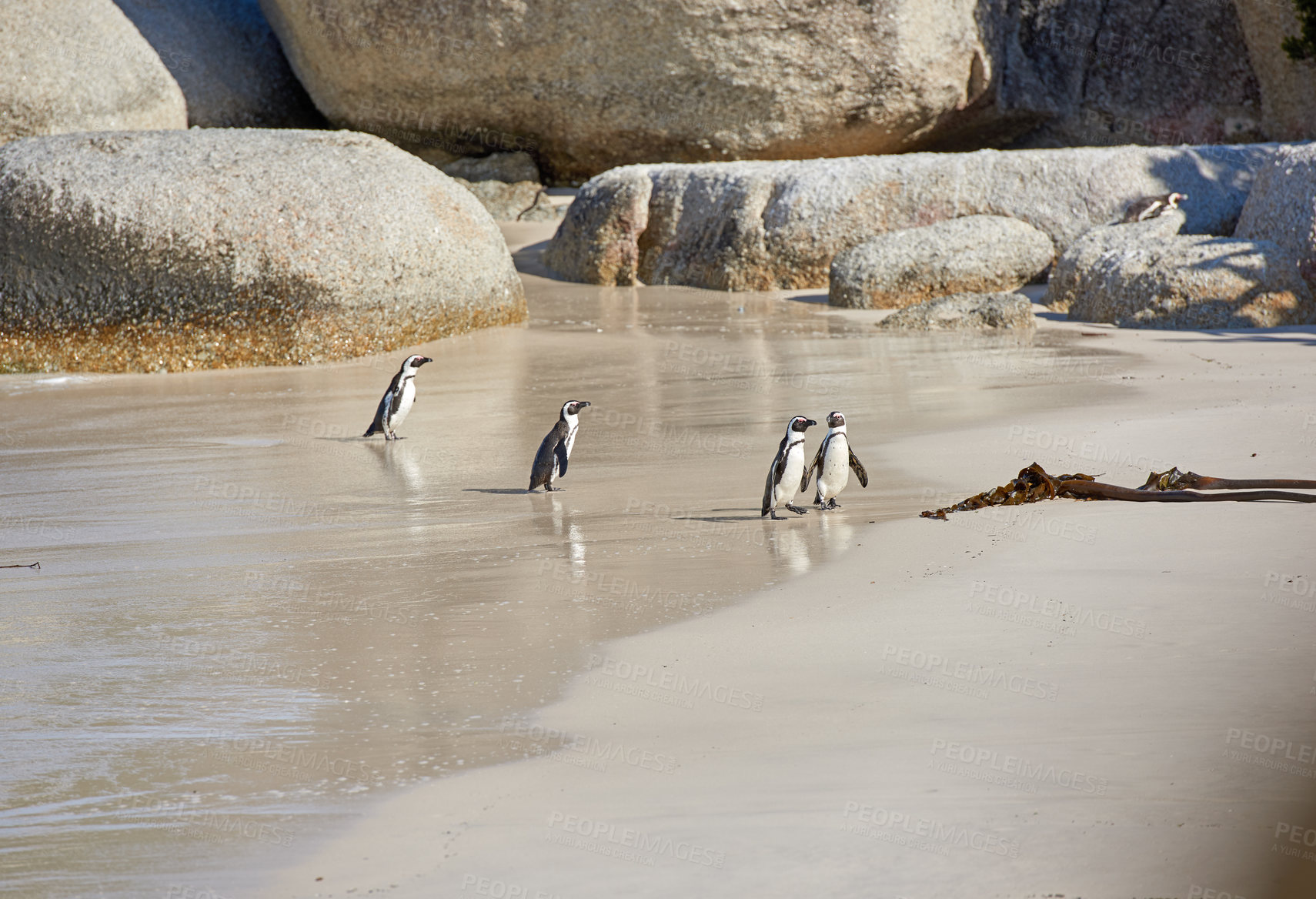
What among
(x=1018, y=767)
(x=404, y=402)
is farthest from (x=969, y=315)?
(x=1018, y=767)

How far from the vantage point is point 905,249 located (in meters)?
12.0

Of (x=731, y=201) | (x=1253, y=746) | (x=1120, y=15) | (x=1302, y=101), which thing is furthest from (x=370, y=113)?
(x=1253, y=746)

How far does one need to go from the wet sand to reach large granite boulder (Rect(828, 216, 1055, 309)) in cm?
260

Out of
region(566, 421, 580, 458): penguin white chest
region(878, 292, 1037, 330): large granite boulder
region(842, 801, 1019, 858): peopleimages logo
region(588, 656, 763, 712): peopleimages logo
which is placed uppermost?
region(878, 292, 1037, 330): large granite boulder

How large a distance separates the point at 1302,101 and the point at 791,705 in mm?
17379

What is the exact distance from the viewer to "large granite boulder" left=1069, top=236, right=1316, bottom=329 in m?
9.68

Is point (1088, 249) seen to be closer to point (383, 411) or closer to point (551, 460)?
point (383, 411)

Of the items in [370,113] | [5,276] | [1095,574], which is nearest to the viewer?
[1095,574]

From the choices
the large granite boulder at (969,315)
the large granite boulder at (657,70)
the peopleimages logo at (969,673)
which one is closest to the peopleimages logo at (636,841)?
the peopleimages logo at (969,673)

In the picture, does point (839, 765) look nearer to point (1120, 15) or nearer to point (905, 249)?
point (905, 249)

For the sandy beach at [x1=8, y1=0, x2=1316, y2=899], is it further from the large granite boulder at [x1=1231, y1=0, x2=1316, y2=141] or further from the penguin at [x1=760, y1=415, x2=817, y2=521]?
the large granite boulder at [x1=1231, y1=0, x2=1316, y2=141]

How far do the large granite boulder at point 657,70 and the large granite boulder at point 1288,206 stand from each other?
243 inches

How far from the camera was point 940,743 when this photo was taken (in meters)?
2.66

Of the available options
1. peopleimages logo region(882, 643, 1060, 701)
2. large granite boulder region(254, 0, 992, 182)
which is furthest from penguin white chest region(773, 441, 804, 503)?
large granite boulder region(254, 0, 992, 182)
